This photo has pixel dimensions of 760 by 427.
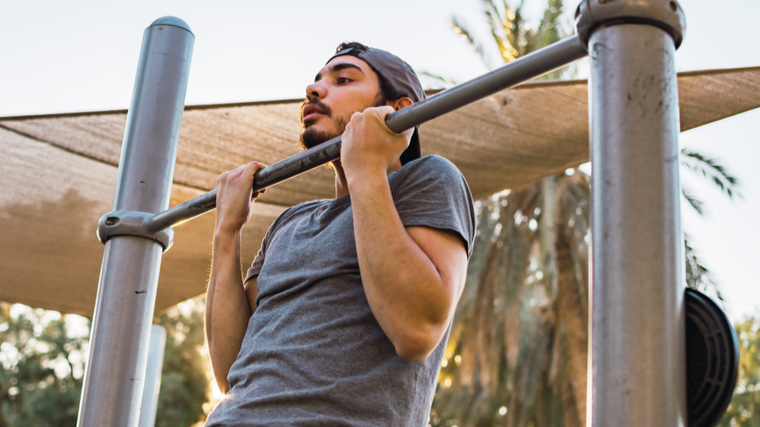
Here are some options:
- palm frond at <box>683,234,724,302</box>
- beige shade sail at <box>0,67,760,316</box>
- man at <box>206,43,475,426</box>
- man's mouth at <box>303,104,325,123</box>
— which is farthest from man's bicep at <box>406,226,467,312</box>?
palm frond at <box>683,234,724,302</box>

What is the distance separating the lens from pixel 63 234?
3.46 metres

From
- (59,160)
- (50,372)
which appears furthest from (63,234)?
(50,372)

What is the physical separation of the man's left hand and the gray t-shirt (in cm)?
12

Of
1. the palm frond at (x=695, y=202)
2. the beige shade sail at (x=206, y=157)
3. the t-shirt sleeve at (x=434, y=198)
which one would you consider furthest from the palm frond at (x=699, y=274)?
the t-shirt sleeve at (x=434, y=198)

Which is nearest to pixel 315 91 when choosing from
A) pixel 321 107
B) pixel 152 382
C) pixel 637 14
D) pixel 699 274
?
pixel 321 107

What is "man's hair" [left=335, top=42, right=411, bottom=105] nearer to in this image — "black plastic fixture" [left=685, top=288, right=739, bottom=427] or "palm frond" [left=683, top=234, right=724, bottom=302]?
"black plastic fixture" [left=685, top=288, right=739, bottom=427]

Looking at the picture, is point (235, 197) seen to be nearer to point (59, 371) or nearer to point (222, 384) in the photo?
point (222, 384)

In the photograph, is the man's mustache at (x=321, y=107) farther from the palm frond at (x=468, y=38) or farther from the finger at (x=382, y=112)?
the palm frond at (x=468, y=38)

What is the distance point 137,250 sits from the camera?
1408 mm

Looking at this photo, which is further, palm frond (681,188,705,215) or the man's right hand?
palm frond (681,188,705,215)

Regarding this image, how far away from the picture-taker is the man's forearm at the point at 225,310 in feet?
4.74

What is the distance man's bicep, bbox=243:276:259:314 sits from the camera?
1532mm

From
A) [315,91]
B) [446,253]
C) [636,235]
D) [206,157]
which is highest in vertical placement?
[206,157]

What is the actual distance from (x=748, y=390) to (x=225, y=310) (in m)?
17.0
